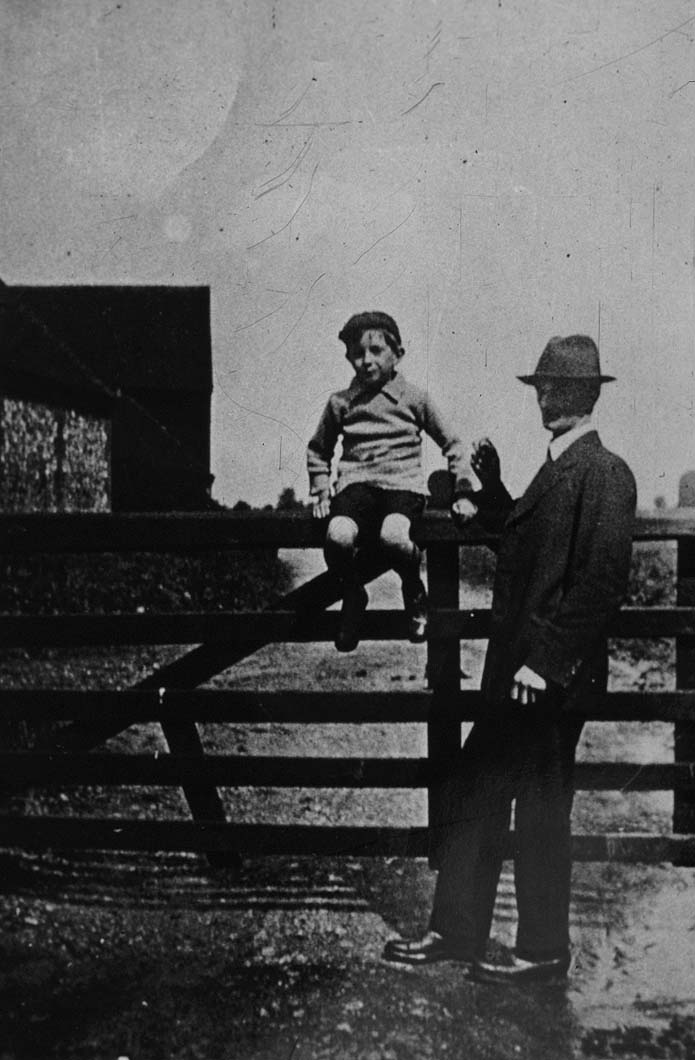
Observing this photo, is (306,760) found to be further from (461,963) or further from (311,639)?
(461,963)

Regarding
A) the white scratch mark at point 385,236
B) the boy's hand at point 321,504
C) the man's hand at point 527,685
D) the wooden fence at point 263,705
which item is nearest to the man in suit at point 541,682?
the man's hand at point 527,685

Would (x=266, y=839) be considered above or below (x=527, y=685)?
below

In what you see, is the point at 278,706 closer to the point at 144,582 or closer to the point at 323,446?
the point at 323,446

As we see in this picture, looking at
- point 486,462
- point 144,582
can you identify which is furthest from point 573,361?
point 144,582

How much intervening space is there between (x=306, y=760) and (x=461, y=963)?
3.25 feet

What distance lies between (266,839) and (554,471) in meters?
2.02

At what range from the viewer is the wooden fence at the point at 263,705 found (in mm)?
3350

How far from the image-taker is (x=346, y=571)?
129 inches

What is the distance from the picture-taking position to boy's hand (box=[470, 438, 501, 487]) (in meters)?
3.32

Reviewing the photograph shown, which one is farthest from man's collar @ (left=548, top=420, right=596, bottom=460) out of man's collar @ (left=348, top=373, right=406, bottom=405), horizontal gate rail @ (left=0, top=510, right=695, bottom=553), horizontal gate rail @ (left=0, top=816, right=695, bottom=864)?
horizontal gate rail @ (left=0, top=816, right=695, bottom=864)

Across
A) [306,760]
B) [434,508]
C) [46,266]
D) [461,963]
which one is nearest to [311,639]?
[306,760]

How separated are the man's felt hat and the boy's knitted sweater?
502mm

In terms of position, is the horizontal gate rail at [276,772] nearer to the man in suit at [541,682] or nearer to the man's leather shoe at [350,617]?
the man in suit at [541,682]

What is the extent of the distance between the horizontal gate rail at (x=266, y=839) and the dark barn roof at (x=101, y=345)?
8.74 ft
